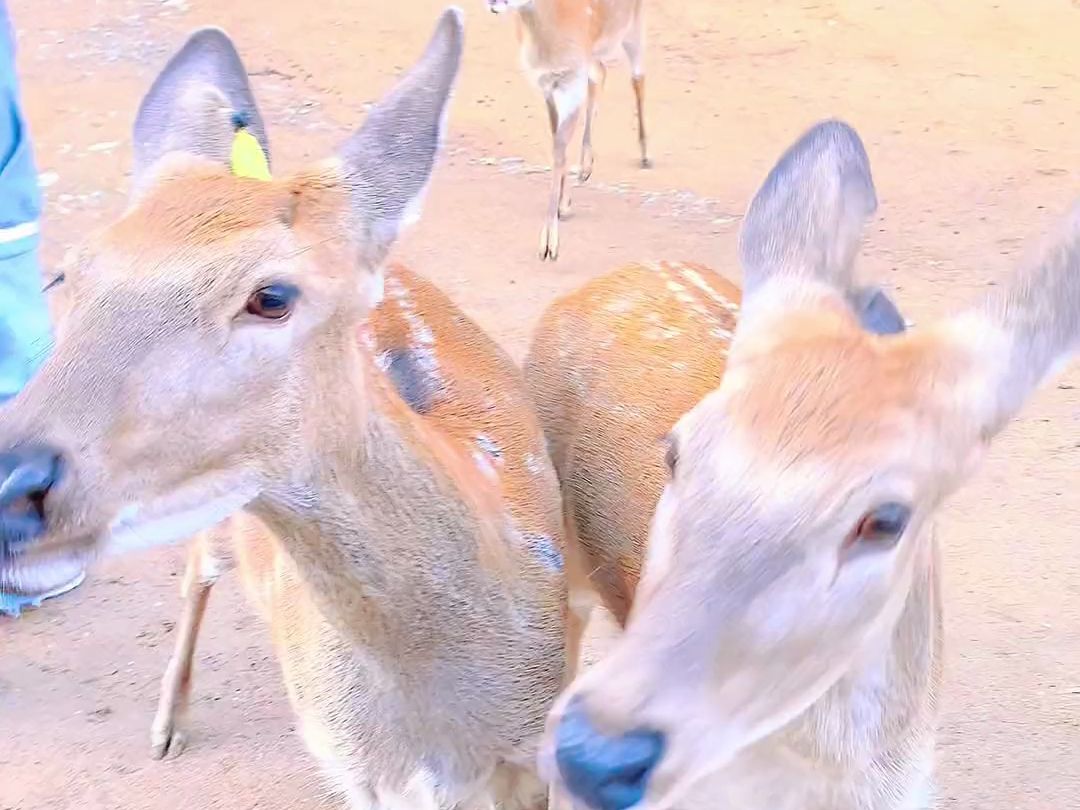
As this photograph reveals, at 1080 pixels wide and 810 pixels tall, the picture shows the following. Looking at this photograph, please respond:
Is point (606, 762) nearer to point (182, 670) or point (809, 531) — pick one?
point (809, 531)

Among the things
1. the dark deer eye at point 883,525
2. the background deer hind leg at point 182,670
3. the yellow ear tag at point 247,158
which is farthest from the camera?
the background deer hind leg at point 182,670

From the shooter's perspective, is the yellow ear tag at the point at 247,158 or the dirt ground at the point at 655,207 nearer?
the yellow ear tag at the point at 247,158

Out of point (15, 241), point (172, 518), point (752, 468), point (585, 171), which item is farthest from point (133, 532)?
point (585, 171)

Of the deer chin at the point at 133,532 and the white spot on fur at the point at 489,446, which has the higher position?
the deer chin at the point at 133,532

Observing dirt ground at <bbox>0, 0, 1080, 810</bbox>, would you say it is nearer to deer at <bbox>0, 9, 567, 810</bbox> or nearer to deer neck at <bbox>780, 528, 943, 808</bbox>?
deer at <bbox>0, 9, 567, 810</bbox>

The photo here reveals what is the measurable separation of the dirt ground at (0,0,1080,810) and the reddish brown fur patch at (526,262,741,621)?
1.13m

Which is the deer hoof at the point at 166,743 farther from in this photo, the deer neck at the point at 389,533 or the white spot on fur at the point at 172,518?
the white spot on fur at the point at 172,518

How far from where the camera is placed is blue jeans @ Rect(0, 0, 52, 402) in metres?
3.78

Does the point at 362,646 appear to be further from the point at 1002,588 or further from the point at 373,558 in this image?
the point at 1002,588

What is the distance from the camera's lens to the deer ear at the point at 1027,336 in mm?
1926

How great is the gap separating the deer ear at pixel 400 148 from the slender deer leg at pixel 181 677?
1.63 metres

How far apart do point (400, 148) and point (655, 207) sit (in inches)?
189

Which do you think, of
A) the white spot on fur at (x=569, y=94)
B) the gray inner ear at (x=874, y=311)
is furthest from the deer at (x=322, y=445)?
the white spot on fur at (x=569, y=94)

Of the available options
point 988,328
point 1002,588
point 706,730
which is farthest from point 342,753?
point 1002,588
